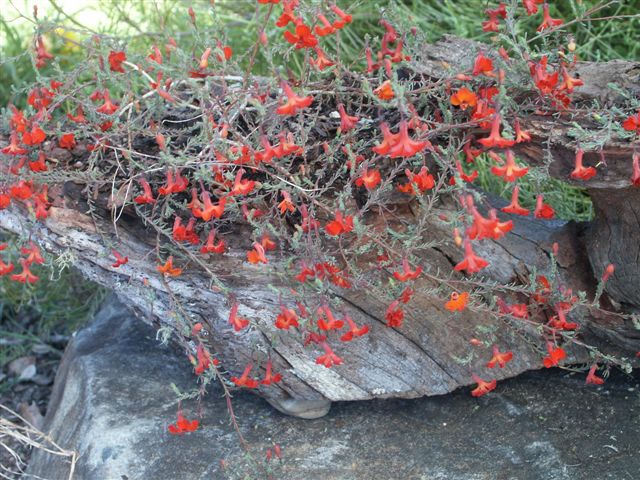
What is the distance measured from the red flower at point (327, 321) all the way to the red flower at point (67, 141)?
858 millimetres

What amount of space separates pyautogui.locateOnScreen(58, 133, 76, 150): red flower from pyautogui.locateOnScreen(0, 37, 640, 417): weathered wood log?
0.15 m

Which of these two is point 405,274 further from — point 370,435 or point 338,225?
point 370,435

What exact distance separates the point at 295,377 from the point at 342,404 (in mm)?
301

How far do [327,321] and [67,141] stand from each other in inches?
35.5

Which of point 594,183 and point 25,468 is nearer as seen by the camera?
point 594,183

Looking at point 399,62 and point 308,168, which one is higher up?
point 399,62

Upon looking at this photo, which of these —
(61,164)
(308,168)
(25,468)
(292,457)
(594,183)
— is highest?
(61,164)

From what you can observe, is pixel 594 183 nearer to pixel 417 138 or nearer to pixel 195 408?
pixel 417 138

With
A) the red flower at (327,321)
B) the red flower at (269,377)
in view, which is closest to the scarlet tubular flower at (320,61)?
the red flower at (327,321)

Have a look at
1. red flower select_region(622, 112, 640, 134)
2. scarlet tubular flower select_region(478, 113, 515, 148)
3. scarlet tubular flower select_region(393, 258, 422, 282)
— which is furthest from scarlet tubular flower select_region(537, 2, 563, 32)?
scarlet tubular flower select_region(393, 258, 422, 282)

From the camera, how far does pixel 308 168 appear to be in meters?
2.26

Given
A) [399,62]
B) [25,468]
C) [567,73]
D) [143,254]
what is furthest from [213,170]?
[25,468]

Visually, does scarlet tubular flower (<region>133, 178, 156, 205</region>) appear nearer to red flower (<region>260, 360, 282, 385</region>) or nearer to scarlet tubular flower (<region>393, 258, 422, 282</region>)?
red flower (<region>260, 360, 282, 385</region>)

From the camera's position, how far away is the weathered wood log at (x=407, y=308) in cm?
239
